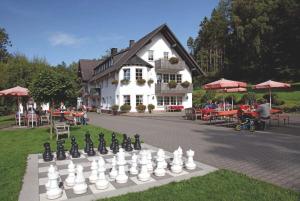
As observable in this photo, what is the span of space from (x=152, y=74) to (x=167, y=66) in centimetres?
224

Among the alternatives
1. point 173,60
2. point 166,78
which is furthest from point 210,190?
point 166,78

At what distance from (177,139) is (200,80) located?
5608 cm

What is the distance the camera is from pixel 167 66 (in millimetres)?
36875

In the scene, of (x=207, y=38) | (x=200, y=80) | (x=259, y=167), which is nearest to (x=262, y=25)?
(x=200, y=80)

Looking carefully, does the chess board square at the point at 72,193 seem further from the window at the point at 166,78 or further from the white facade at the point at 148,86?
the window at the point at 166,78

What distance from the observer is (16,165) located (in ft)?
25.6

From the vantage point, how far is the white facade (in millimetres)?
35219

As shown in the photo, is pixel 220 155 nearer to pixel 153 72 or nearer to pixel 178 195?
pixel 178 195

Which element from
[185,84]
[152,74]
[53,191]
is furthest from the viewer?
[185,84]

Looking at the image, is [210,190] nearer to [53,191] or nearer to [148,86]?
[53,191]

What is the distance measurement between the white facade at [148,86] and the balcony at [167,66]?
0.60 metres

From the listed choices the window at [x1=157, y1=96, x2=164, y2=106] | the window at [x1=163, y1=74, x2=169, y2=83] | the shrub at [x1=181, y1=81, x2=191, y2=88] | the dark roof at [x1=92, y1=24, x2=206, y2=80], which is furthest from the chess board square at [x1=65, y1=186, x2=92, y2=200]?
the window at [x1=163, y1=74, x2=169, y2=83]

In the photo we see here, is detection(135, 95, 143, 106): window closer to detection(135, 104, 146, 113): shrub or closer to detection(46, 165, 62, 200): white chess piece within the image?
detection(135, 104, 146, 113): shrub

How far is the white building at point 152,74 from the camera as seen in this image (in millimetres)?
35156
